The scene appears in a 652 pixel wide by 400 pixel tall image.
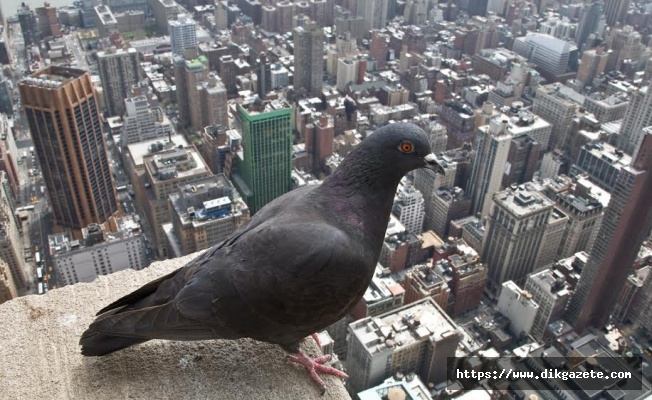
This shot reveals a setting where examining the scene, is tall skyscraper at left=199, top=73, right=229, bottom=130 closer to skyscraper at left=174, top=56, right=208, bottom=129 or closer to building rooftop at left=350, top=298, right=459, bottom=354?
skyscraper at left=174, top=56, right=208, bottom=129

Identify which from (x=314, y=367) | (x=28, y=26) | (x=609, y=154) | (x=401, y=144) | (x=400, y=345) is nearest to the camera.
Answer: (x=401, y=144)

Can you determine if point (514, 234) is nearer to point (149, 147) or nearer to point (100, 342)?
point (149, 147)

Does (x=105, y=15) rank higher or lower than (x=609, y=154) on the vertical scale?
higher

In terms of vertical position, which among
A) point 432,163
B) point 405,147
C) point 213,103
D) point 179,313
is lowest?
point 213,103

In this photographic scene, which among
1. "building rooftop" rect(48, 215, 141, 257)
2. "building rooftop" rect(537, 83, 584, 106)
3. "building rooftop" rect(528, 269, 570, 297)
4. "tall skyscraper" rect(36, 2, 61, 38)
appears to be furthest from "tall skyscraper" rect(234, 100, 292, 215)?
"tall skyscraper" rect(36, 2, 61, 38)

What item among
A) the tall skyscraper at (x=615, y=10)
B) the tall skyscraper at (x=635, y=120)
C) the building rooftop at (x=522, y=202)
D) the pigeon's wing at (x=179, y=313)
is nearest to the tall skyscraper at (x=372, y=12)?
the tall skyscraper at (x=615, y=10)

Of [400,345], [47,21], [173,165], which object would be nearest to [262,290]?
[400,345]

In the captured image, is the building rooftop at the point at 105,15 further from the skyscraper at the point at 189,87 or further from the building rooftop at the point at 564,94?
the building rooftop at the point at 564,94
